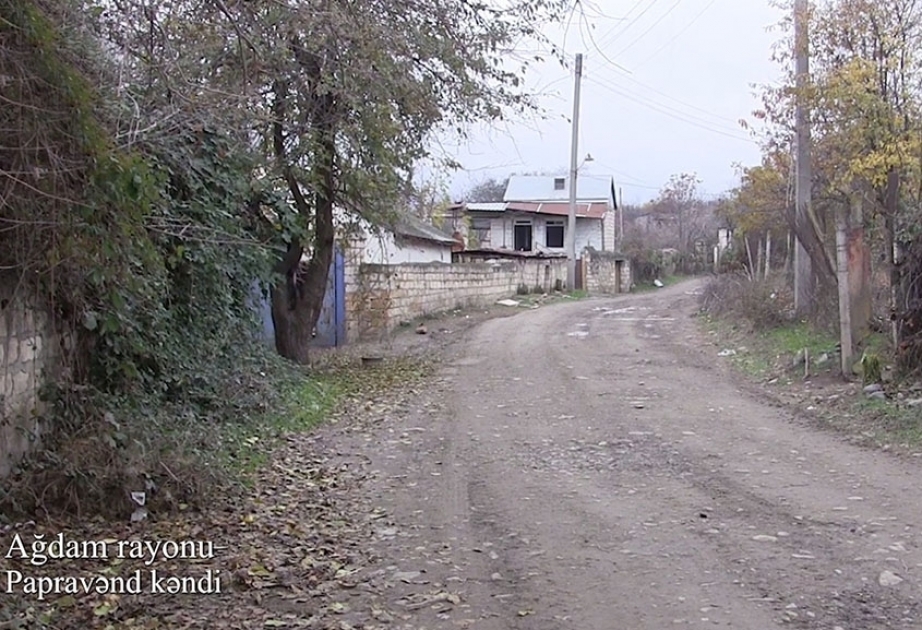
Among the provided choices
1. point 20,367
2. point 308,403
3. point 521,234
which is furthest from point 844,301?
point 521,234

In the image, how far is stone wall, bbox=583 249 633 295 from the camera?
36.2m

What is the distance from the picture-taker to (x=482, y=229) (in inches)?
1699

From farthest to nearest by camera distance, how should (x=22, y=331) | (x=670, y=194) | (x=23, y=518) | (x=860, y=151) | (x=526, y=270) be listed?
(x=670, y=194), (x=526, y=270), (x=860, y=151), (x=22, y=331), (x=23, y=518)

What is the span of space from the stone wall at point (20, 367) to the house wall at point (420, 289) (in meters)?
10.3

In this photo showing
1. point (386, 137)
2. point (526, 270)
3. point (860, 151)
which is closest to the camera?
point (386, 137)

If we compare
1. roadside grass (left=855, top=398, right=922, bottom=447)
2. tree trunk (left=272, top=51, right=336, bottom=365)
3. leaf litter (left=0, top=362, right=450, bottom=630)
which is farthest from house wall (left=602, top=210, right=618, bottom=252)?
leaf litter (left=0, top=362, right=450, bottom=630)

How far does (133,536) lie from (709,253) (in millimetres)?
49120

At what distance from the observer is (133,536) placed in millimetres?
5121

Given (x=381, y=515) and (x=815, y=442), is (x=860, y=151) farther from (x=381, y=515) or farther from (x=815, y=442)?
(x=381, y=515)

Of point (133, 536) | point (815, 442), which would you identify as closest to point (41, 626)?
point (133, 536)

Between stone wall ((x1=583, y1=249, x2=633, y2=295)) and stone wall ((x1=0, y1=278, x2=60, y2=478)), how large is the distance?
30.1 metres

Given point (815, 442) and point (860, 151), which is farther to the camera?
point (860, 151)

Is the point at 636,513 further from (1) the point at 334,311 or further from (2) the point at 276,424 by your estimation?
(1) the point at 334,311

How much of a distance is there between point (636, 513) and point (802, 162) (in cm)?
1007
